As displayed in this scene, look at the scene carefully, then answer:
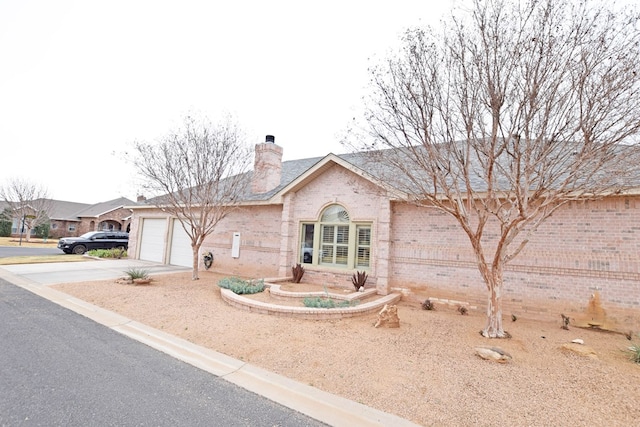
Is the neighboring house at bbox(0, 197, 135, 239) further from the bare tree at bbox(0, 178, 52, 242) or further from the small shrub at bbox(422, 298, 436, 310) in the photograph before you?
the small shrub at bbox(422, 298, 436, 310)

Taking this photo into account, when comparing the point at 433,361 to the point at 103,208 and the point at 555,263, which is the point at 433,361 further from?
the point at 103,208

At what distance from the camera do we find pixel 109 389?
3.55m

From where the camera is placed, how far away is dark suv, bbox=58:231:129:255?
18.5m

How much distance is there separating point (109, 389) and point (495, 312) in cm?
657

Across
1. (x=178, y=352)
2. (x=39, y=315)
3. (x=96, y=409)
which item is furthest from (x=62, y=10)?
(x=96, y=409)

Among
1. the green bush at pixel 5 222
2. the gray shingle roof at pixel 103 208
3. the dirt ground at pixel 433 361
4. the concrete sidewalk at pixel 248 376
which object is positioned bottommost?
the concrete sidewalk at pixel 248 376

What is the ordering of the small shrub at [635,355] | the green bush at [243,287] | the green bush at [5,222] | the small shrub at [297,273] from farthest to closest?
the green bush at [5,222] → the small shrub at [297,273] → the green bush at [243,287] → the small shrub at [635,355]

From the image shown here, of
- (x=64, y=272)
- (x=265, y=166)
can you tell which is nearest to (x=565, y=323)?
(x=265, y=166)

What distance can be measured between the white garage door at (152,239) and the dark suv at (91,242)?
8.94 feet

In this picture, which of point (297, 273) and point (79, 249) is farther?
point (79, 249)

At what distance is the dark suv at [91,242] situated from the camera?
18500 mm

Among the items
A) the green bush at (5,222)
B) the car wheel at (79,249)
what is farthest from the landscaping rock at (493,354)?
the green bush at (5,222)

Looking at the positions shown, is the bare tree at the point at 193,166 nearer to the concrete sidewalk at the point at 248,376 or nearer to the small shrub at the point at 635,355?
the concrete sidewalk at the point at 248,376

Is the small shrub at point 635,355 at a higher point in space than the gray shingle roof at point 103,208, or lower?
lower
